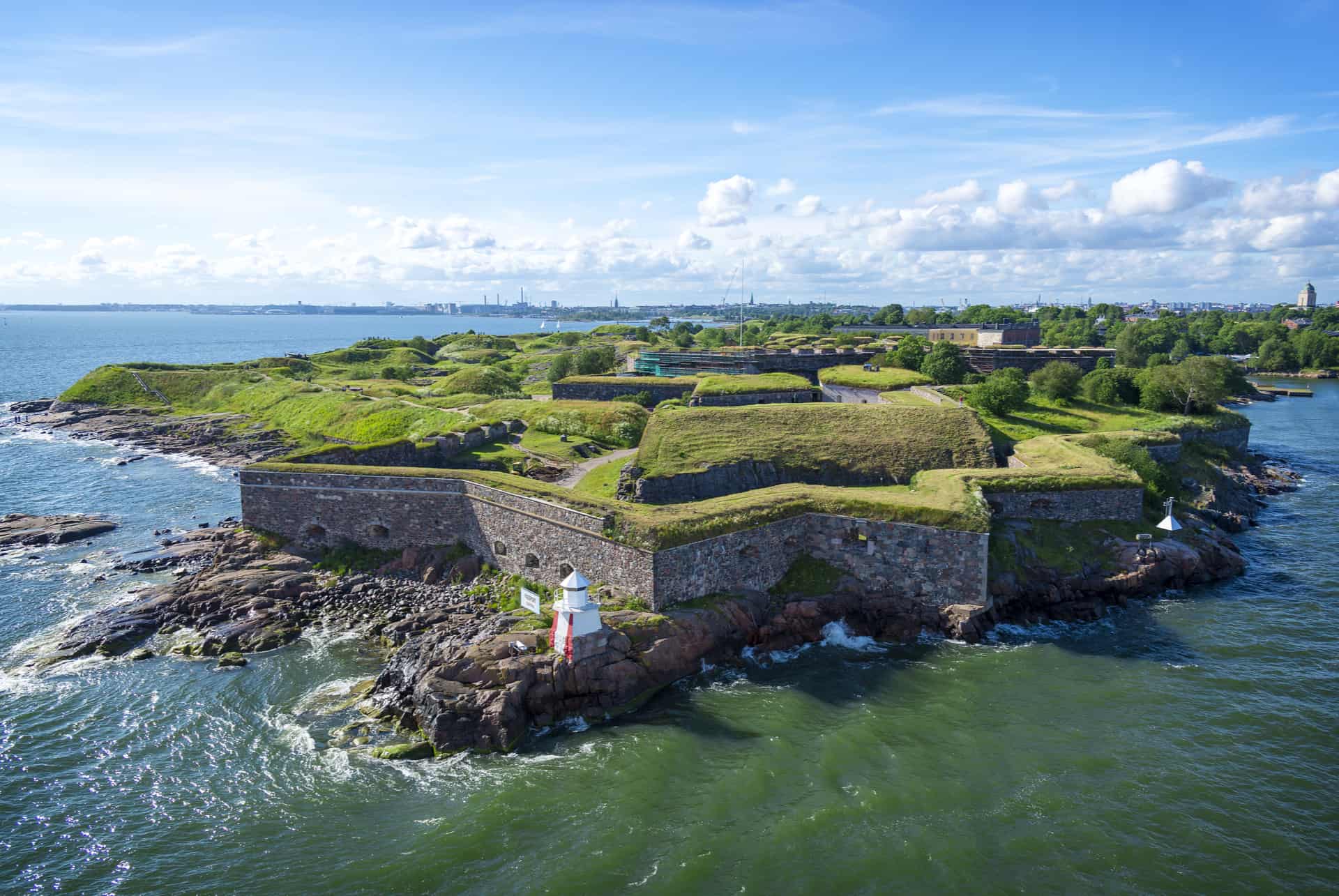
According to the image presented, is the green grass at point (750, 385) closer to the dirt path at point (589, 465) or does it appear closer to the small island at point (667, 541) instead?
the small island at point (667, 541)

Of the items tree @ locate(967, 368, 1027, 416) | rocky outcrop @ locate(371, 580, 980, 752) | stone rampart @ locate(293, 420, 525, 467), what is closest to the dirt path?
stone rampart @ locate(293, 420, 525, 467)

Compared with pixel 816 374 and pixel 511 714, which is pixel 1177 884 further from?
Result: pixel 816 374

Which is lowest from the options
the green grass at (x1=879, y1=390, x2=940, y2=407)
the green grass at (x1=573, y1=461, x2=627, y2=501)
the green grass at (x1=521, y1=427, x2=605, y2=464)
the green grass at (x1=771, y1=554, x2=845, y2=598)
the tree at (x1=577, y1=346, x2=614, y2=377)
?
the green grass at (x1=771, y1=554, x2=845, y2=598)

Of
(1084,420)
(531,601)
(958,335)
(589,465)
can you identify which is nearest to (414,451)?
(589,465)

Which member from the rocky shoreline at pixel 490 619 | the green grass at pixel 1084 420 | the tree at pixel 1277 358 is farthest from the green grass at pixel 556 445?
the tree at pixel 1277 358

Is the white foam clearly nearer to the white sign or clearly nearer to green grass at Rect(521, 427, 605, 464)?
the white sign
